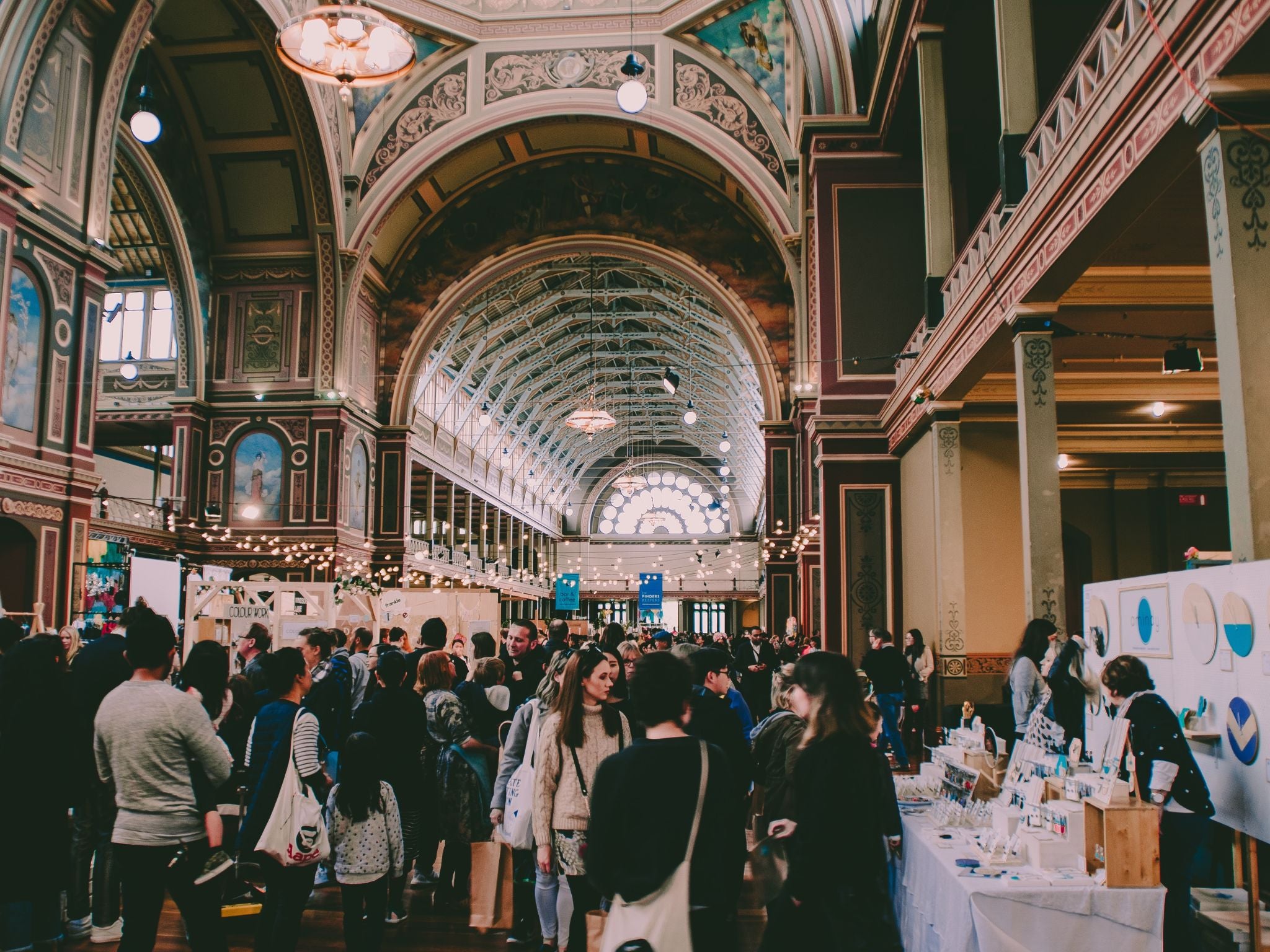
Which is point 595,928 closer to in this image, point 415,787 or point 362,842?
point 362,842

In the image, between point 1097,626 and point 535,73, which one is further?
point 535,73

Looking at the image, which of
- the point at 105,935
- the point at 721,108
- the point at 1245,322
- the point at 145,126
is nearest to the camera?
the point at 1245,322

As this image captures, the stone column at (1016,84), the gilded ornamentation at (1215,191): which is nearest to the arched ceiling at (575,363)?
the stone column at (1016,84)

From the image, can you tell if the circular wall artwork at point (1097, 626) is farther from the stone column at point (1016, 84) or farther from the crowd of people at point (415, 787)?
the stone column at point (1016, 84)

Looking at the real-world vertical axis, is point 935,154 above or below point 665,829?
above

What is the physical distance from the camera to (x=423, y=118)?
68.2 feet

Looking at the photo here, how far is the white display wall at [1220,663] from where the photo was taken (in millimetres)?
4219

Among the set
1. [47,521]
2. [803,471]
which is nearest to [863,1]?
[803,471]

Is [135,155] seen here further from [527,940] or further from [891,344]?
[527,940]

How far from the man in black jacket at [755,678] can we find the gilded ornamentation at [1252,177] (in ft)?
20.5

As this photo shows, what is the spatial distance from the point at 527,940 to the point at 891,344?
9806 millimetres

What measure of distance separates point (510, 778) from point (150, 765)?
1572 mm

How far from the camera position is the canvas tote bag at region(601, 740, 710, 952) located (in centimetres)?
254

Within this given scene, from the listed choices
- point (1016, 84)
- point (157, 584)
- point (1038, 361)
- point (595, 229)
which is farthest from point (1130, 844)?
point (595, 229)
